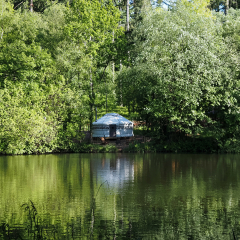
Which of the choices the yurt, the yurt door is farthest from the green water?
the yurt door

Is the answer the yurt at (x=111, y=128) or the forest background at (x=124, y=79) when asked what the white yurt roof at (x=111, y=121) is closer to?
the yurt at (x=111, y=128)

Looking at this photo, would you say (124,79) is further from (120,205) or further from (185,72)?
(120,205)

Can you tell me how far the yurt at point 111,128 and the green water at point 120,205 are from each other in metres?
16.4

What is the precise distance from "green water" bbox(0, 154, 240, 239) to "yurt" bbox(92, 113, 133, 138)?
16.4 meters

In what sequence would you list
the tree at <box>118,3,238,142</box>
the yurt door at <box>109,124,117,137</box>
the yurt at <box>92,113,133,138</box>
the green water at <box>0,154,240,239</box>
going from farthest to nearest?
the yurt door at <box>109,124,117,137</box> < the yurt at <box>92,113,133,138</box> < the tree at <box>118,3,238,142</box> < the green water at <box>0,154,240,239</box>

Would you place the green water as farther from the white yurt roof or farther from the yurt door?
the yurt door

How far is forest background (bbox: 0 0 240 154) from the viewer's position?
28062mm

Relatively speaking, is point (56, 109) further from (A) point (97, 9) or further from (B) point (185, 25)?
(B) point (185, 25)

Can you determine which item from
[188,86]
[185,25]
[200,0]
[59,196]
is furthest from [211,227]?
[200,0]

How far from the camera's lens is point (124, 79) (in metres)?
31.9

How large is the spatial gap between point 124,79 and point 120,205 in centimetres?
2265

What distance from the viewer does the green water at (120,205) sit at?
732 centimetres

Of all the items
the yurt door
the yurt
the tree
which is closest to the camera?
the tree

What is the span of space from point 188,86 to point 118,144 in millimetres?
7825
